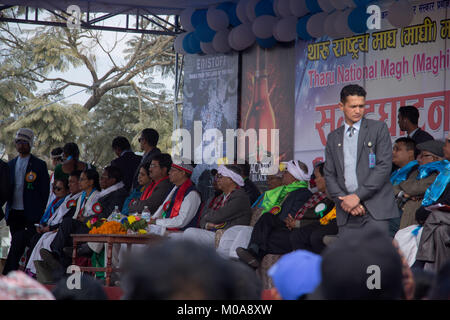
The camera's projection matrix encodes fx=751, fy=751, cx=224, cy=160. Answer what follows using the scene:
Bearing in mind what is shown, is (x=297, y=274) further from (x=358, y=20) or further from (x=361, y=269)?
(x=358, y=20)

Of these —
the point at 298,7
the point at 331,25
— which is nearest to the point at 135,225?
the point at 331,25

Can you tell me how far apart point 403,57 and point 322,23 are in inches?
37.9

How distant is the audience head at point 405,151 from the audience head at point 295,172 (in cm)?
91

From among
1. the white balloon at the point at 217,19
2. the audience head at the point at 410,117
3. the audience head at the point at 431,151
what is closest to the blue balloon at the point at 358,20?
the audience head at the point at 410,117

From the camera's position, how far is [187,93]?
10.6 m

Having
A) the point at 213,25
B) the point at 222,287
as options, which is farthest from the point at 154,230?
the point at 222,287

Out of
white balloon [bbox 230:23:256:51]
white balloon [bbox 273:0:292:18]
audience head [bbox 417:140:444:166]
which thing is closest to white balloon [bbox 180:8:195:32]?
white balloon [bbox 230:23:256:51]

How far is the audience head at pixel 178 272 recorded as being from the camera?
130cm

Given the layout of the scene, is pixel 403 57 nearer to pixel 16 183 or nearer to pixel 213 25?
pixel 213 25

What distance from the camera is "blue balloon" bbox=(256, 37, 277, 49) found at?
9.07 metres

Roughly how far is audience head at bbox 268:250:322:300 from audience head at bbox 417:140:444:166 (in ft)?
12.1

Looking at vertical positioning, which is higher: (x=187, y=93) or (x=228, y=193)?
(x=187, y=93)

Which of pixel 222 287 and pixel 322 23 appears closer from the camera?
pixel 222 287

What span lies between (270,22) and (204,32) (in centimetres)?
104
